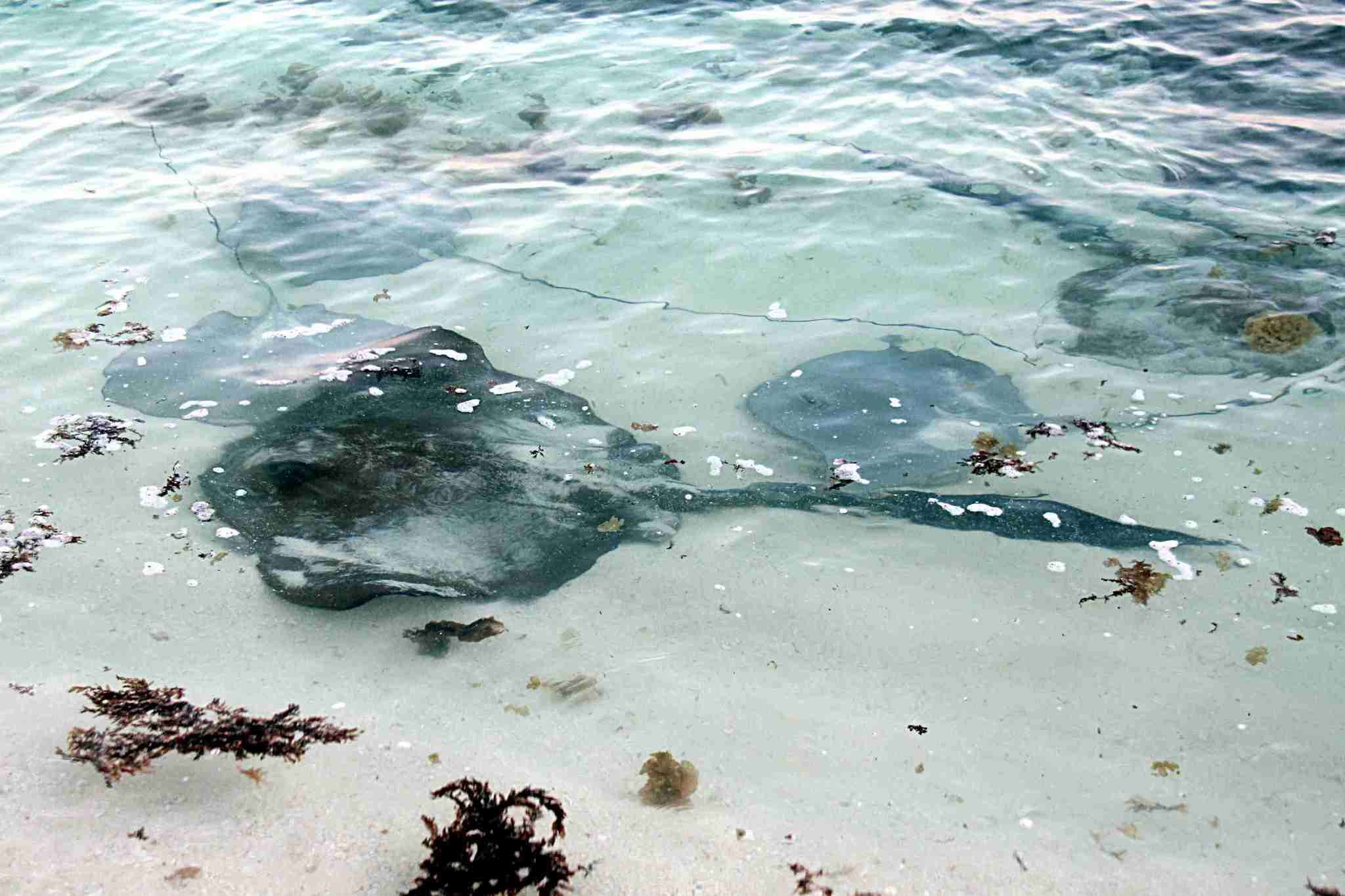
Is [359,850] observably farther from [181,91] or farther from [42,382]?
[181,91]

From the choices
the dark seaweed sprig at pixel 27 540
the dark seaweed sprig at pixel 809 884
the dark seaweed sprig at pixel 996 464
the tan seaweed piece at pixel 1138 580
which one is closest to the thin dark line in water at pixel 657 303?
the dark seaweed sprig at pixel 996 464

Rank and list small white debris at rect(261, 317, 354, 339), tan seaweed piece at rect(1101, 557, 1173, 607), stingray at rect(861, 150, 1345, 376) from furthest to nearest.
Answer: small white debris at rect(261, 317, 354, 339)
stingray at rect(861, 150, 1345, 376)
tan seaweed piece at rect(1101, 557, 1173, 607)

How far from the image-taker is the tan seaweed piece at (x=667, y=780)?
9.93 feet

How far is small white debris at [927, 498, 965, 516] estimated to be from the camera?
432 cm

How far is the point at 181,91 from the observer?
952 centimetres

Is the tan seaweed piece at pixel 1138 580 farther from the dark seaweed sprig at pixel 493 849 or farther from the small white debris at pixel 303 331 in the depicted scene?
the small white debris at pixel 303 331

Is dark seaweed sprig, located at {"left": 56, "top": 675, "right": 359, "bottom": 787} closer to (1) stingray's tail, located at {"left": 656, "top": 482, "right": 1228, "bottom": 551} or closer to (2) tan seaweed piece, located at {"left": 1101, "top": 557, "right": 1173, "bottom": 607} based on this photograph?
(1) stingray's tail, located at {"left": 656, "top": 482, "right": 1228, "bottom": 551}

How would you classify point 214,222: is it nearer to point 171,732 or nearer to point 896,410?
point 171,732

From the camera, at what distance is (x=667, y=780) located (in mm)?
3086

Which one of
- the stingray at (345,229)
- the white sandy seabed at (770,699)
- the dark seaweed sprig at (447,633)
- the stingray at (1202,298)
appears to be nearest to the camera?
the white sandy seabed at (770,699)

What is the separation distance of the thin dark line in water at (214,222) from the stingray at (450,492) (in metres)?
1.09

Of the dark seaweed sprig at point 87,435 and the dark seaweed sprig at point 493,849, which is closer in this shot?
the dark seaweed sprig at point 493,849

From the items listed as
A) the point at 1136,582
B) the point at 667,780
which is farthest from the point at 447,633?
the point at 1136,582

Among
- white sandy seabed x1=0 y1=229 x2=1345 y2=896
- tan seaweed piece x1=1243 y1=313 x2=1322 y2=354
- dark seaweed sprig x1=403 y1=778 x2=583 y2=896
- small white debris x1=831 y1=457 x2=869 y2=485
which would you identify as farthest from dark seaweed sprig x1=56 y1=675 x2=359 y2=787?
tan seaweed piece x1=1243 y1=313 x2=1322 y2=354
